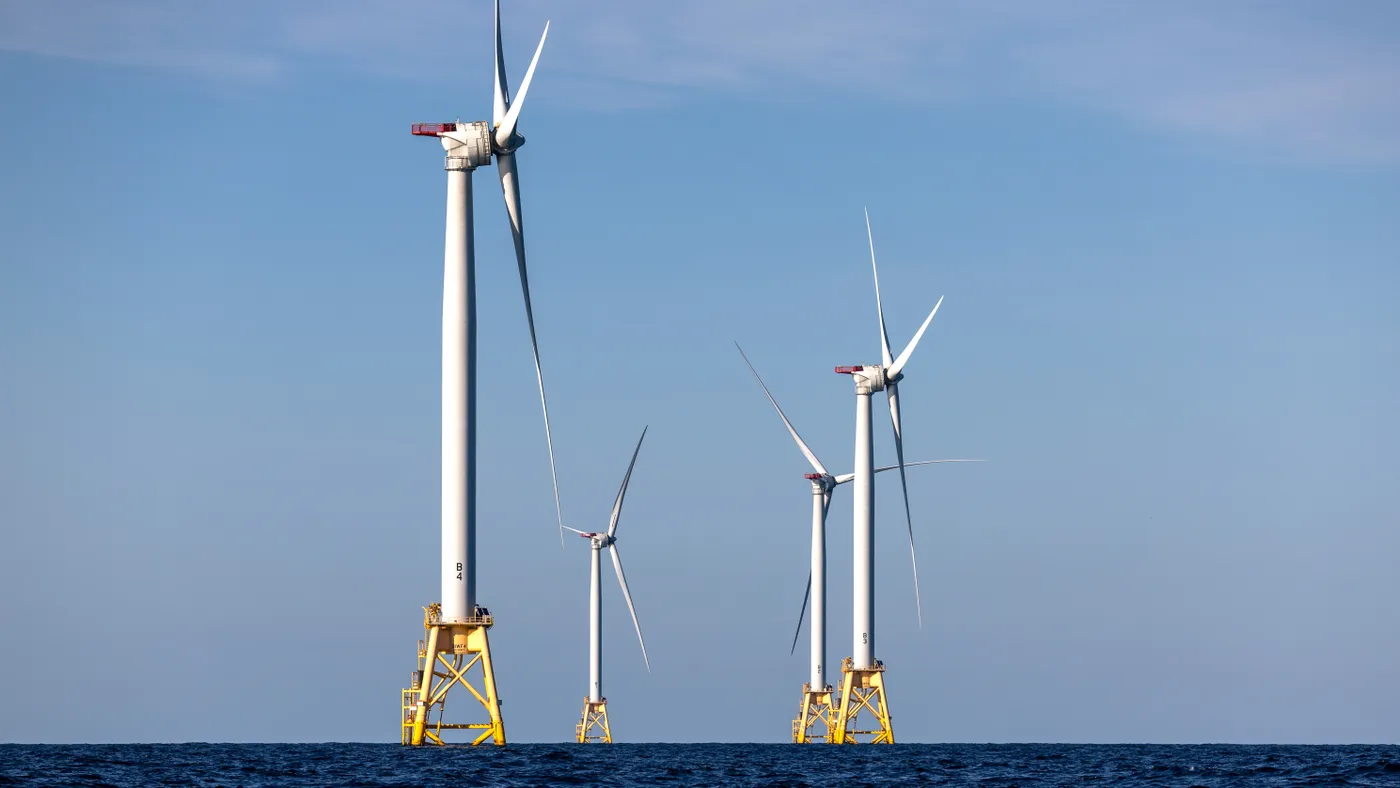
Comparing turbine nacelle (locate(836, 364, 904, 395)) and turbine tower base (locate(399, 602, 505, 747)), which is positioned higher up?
turbine nacelle (locate(836, 364, 904, 395))

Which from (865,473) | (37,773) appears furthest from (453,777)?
(865,473)

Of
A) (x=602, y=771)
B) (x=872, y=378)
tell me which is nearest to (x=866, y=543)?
(x=872, y=378)

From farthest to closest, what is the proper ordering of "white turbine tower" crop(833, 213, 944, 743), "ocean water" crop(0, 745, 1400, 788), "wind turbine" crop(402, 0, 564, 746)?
"white turbine tower" crop(833, 213, 944, 743) < "wind turbine" crop(402, 0, 564, 746) < "ocean water" crop(0, 745, 1400, 788)

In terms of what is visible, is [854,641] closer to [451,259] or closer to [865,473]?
[865,473]

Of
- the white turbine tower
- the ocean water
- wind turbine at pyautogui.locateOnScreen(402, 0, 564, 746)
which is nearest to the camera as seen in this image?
the ocean water

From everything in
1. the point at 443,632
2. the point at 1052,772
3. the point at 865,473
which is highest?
the point at 865,473

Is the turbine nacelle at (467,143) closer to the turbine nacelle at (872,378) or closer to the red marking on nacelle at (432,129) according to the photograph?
the red marking on nacelle at (432,129)

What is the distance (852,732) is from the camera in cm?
16775

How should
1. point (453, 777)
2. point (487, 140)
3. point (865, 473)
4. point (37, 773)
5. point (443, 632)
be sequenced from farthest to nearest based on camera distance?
point (865, 473), point (487, 140), point (443, 632), point (37, 773), point (453, 777)

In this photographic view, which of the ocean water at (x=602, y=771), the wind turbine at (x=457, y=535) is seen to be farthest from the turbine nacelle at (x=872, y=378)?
the wind turbine at (x=457, y=535)

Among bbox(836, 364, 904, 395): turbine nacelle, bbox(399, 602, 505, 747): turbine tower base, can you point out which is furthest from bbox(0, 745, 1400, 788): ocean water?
bbox(836, 364, 904, 395): turbine nacelle

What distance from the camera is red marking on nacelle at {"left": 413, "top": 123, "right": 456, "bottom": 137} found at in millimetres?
96375

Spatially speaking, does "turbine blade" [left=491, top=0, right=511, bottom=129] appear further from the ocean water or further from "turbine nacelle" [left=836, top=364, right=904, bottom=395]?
"turbine nacelle" [left=836, top=364, right=904, bottom=395]

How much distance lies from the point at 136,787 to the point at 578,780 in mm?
17039
